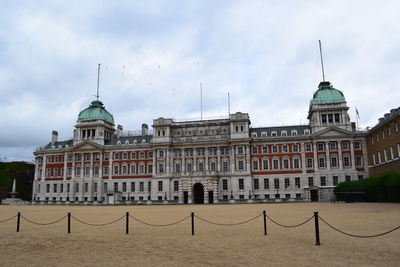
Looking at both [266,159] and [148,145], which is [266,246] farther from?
[148,145]

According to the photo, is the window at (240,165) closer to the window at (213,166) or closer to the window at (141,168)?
the window at (213,166)

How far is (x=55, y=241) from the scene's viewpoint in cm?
1450

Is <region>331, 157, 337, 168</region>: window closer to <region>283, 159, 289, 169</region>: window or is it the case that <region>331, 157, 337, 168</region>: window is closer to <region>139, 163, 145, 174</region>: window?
<region>283, 159, 289, 169</region>: window

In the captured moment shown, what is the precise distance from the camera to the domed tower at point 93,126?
255 feet

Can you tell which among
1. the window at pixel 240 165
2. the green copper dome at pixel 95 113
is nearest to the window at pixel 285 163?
the window at pixel 240 165

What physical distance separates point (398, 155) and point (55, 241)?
47832mm

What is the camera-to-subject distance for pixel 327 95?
6831 cm

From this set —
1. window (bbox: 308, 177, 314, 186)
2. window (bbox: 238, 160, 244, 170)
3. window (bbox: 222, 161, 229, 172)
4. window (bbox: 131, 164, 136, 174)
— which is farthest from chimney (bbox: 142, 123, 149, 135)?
window (bbox: 308, 177, 314, 186)

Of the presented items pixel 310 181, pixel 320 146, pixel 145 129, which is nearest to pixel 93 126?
pixel 145 129

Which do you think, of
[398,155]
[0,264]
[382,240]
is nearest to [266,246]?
[382,240]

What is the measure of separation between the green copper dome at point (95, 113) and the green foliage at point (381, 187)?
57.8 meters

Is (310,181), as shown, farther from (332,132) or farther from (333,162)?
(332,132)

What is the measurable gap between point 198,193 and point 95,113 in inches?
1283

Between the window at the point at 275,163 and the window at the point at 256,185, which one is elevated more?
the window at the point at 275,163
